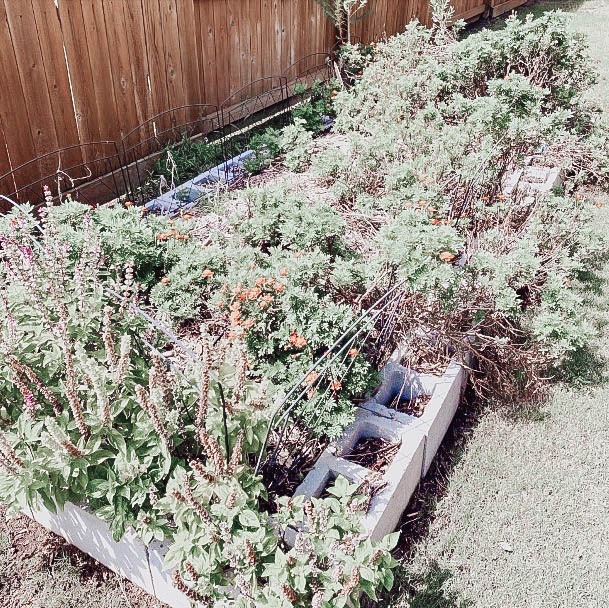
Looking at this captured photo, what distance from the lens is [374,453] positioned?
2906 millimetres

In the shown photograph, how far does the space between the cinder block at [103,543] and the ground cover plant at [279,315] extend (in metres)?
0.20

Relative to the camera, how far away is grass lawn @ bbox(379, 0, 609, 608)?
8.46 ft

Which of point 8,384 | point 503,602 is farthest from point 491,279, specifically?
point 8,384

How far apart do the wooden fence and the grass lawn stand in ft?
12.6

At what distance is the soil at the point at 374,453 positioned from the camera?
286cm

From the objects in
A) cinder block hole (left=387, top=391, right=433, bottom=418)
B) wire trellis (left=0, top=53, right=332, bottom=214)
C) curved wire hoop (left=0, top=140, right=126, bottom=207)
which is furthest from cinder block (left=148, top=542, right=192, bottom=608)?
curved wire hoop (left=0, top=140, right=126, bottom=207)

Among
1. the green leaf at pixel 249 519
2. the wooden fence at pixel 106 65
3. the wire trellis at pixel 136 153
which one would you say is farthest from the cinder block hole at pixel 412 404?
the wooden fence at pixel 106 65

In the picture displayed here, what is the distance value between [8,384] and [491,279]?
2676 mm

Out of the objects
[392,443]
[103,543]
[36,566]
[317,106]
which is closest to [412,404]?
[392,443]

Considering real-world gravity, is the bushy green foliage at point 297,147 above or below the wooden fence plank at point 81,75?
below

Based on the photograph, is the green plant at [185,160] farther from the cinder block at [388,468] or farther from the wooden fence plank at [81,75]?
the cinder block at [388,468]

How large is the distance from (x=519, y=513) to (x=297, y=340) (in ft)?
4.55

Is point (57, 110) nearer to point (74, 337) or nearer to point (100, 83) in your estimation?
point (100, 83)

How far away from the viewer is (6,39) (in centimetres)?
439
